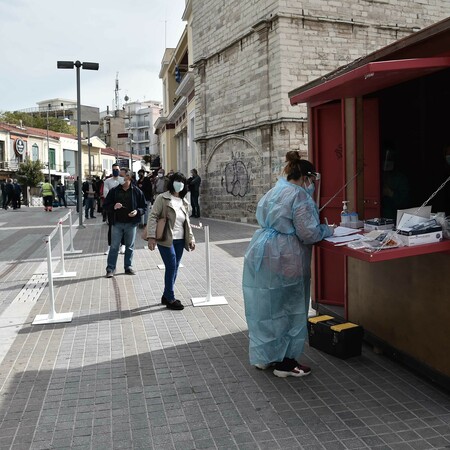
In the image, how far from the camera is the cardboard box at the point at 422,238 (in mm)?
3975

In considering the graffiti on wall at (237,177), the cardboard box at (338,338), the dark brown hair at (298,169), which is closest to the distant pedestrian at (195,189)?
the graffiti on wall at (237,177)

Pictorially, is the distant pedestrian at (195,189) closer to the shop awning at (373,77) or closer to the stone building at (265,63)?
the stone building at (265,63)

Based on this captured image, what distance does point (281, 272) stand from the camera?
14.8ft

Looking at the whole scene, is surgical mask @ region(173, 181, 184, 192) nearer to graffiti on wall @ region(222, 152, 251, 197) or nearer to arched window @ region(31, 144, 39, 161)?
graffiti on wall @ region(222, 152, 251, 197)

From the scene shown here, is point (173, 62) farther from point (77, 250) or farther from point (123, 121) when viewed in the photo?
point (123, 121)

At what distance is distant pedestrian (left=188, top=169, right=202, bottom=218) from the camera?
21500mm

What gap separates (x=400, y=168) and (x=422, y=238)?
78.0 inches

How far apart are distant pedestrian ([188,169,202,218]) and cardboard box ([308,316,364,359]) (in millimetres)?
16287

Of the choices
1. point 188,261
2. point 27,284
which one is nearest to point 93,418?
point 27,284

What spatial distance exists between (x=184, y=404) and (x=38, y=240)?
12.7m

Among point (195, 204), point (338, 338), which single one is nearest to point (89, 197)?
point (195, 204)

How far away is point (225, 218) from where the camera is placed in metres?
21.9

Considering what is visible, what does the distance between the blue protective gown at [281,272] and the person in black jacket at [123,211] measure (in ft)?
15.8

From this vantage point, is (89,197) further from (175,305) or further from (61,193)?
(175,305)
